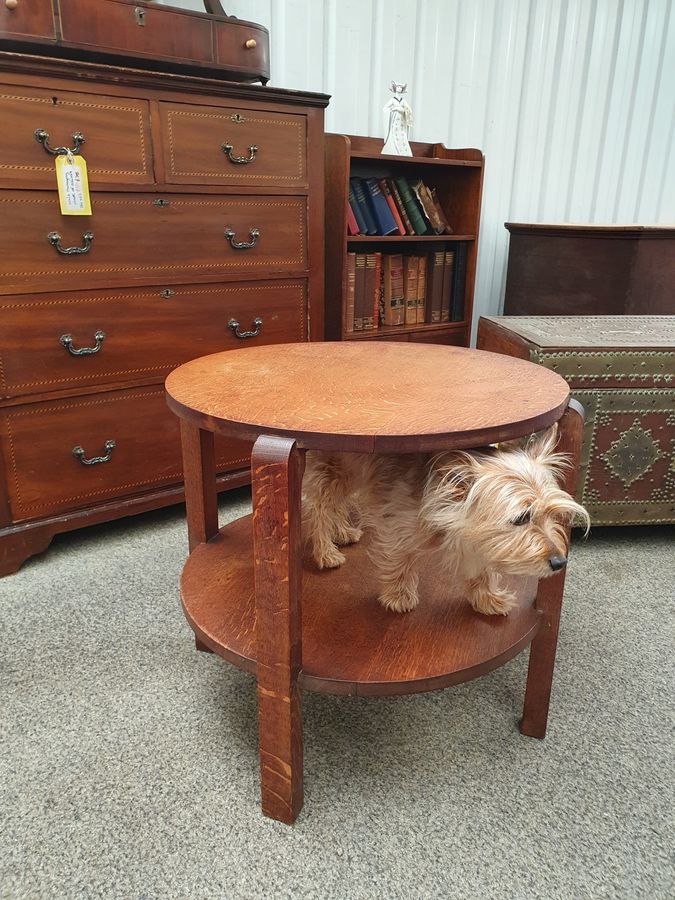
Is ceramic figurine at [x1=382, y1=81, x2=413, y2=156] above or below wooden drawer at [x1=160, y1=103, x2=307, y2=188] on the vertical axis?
above

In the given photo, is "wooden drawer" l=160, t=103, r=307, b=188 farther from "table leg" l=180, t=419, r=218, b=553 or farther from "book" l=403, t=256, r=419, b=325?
"table leg" l=180, t=419, r=218, b=553

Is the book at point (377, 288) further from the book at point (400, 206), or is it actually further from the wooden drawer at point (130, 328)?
the wooden drawer at point (130, 328)

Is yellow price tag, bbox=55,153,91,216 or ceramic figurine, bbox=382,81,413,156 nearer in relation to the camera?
yellow price tag, bbox=55,153,91,216

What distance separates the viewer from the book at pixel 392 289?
2564 millimetres

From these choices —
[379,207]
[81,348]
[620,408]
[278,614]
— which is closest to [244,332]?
[81,348]

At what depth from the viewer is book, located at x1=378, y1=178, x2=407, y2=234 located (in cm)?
251

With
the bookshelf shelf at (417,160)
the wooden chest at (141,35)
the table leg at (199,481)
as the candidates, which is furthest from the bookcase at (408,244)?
the table leg at (199,481)

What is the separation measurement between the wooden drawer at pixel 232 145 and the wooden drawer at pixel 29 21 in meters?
0.32

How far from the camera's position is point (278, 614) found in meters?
0.94

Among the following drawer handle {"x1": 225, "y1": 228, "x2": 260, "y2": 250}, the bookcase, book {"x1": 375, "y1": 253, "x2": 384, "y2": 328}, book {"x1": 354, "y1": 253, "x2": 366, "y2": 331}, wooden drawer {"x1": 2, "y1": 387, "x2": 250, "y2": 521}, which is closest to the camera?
wooden drawer {"x1": 2, "y1": 387, "x2": 250, "y2": 521}

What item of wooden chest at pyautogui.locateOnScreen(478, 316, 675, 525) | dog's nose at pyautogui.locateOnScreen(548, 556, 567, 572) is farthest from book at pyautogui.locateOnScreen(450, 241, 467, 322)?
dog's nose at pyautogui.locateOnScreen(548, 556, 567, 572)

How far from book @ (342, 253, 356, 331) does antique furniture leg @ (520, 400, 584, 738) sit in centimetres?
144

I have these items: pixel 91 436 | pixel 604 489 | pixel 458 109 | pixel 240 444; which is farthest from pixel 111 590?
pixel 458 109

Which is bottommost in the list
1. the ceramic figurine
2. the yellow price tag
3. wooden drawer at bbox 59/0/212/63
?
the yellow price tag
